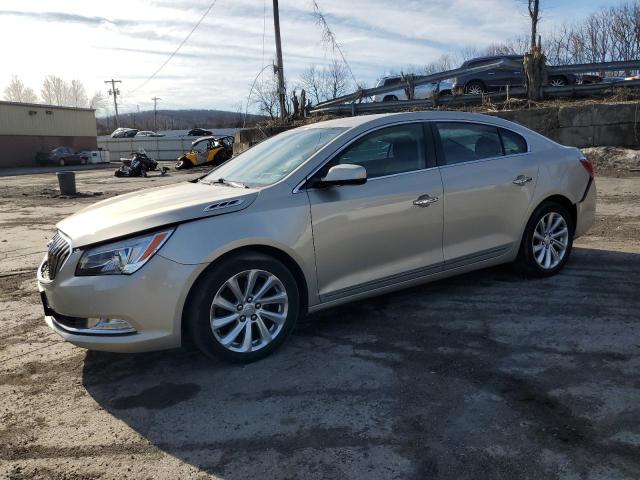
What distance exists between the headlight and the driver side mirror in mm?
1183

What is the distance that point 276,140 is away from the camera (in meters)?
5.06

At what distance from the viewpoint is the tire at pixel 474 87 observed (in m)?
18.9

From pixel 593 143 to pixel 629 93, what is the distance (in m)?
1.99

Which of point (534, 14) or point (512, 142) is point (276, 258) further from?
point (534, 14)

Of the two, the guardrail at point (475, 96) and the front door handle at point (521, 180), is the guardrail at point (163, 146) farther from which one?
the front door handle at point (521, 180)

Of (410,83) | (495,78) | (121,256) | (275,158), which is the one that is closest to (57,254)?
(121,256)

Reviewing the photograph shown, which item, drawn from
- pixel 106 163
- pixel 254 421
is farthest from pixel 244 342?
pixel 106 163

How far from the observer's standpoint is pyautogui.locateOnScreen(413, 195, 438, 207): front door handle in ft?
14.6

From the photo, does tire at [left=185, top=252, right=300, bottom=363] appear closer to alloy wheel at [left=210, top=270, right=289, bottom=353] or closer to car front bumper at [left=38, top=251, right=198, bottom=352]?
alloy wheel at [left=210, top=270, right=289, bottom=353]

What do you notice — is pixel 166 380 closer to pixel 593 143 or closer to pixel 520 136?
pixel 520 136

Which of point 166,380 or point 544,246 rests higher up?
point 544,246

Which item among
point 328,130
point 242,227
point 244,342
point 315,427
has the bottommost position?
point 315,427

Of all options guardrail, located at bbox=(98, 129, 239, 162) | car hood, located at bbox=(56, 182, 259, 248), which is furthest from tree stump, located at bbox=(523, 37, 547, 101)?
guardrail, located at bbox=(98, 129, 239, 162)

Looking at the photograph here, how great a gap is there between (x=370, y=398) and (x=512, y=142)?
3079 mm
